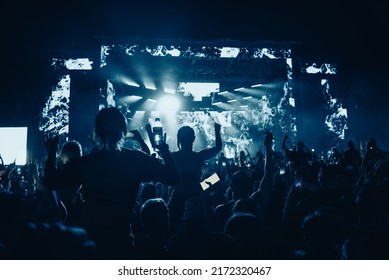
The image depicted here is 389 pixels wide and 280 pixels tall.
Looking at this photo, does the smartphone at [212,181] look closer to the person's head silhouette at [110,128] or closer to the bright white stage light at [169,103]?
the person's head silhouette at [110,128]

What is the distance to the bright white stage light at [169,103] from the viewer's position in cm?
1463

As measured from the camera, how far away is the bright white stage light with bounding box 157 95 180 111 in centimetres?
1463

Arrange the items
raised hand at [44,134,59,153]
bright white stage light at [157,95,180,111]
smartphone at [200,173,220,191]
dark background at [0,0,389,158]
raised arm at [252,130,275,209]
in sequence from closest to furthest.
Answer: raised hand at [44,134,59,153]
smartphone at [200,173,220,191]
raised arm at [252,130,275,209]
dark background at [0,0,389,158]
bright white stage light at [157,95,180,111]

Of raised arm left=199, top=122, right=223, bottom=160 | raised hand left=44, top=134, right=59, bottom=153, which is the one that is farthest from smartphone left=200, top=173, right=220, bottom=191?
raised hand left=44, top=134, right=59, bottom=153

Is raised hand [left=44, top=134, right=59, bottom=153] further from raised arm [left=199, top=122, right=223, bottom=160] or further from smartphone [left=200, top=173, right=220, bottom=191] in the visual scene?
raised arm [left=199, top=122, right=223, bottom=160]

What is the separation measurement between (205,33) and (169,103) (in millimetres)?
4573

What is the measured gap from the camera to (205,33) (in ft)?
36.9

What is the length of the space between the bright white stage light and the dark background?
3.67m

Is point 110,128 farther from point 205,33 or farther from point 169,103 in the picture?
point 169,103

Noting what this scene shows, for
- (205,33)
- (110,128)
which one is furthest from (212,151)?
(205,33)

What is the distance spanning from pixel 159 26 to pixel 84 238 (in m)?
11.0

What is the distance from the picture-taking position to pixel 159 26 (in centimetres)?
1088

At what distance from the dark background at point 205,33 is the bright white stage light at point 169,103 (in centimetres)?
367
